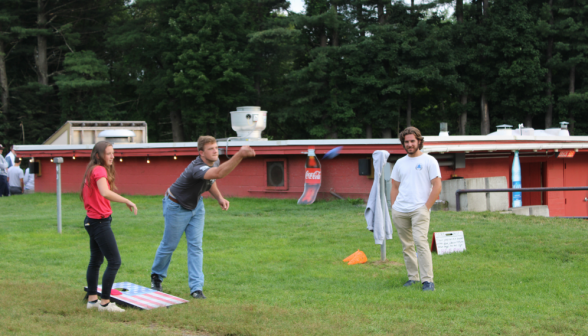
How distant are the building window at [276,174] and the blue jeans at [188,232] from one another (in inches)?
451

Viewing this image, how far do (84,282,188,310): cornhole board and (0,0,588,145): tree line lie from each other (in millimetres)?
29745

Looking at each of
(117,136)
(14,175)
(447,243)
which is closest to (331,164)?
(447,243)

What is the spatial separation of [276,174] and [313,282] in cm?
1094

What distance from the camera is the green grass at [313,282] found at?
494cm

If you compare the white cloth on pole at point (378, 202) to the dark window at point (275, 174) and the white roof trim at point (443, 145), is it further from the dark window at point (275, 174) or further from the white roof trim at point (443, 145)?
the dark window at point (275, 174)

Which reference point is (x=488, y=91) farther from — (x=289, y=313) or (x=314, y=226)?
(x=289, y=313)

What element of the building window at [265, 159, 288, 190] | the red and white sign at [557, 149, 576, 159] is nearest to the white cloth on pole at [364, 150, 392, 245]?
the building window at [265, 159, 288, 190]

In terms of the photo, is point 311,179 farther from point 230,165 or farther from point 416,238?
point 230,165

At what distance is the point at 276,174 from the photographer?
17703mm

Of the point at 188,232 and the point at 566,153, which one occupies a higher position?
the point at 566,153

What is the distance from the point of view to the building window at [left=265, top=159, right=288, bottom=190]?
57.4ft

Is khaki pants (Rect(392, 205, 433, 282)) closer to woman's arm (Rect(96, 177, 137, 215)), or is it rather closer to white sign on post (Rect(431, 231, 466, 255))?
white sign on post (Rect(431, 231, 466, 255))

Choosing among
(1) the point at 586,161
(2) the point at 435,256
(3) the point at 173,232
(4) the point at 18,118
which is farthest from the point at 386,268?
(4) the point at 18,118

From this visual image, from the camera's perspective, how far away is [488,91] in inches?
1416
